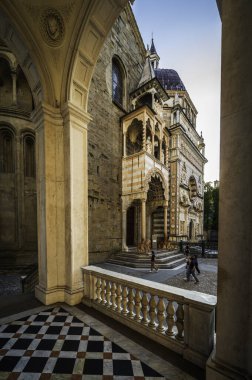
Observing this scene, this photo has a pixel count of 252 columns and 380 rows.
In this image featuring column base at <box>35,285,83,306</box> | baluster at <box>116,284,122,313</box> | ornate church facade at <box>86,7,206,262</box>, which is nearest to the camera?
baluster at <box>116,284,122,313</box>

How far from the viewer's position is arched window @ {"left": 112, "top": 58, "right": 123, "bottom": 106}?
14.3 metres

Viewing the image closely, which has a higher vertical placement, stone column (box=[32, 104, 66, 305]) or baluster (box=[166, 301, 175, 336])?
stone column (box=[32, 104, 66, 305])

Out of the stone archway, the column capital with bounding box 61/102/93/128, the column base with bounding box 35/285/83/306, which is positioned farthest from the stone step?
the column capital with bounding box 61/102/93/128

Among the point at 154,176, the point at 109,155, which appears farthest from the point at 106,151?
the point at 154,176

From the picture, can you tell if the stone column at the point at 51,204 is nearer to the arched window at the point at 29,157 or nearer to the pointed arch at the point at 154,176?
the arched window at the point at 29,157

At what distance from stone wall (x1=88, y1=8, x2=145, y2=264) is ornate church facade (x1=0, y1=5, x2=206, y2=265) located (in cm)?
6

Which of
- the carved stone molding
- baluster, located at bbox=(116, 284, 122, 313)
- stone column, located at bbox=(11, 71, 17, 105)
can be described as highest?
stone column, located at bbox=(11, 71, 17, 105)

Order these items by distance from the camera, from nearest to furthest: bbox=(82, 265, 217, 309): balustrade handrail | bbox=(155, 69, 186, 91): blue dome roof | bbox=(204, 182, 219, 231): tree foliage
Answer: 1. bbox=(82, 265, 217, 309): balustrade handrail
2. bbox=(155, 69, 186, 91): blue dome roof
3. bbox=(204, 182, 219, 231): tree foliage

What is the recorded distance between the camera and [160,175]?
15242 mm

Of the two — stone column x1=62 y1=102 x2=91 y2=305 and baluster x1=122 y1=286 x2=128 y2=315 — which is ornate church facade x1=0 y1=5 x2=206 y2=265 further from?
baluster x1=122 y1=286 x2=128 y2=315

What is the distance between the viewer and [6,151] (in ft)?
38.9

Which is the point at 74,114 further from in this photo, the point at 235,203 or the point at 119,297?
the point at 119,297

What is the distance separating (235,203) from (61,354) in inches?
123

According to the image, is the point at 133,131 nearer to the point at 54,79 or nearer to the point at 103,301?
the point at 54,79
